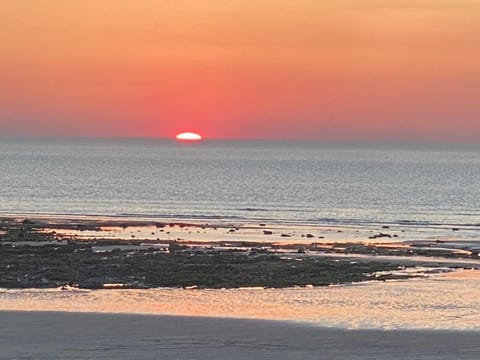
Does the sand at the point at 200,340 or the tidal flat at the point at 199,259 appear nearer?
the sand at the point at 200,340

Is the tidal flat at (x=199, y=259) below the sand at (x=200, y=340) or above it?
above

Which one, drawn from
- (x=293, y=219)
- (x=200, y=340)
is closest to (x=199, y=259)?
(x=200, y=340)

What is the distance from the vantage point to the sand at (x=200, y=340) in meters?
21.4

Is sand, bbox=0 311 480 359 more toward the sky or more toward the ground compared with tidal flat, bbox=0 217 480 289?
more toward the ground

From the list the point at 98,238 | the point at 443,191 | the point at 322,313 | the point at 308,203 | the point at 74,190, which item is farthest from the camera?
the point at 443,191

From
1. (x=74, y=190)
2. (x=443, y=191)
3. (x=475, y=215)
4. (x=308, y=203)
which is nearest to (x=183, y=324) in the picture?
(x=475, y=215)

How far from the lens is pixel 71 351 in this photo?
21422mm

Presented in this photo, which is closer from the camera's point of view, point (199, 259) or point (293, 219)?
point (199, 259)

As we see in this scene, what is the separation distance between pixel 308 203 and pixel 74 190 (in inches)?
1179

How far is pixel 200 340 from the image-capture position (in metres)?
22.9

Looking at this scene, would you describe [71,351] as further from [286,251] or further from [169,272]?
[286,251]

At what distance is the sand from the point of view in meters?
21.4

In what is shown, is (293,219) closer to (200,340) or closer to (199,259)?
(199,259)

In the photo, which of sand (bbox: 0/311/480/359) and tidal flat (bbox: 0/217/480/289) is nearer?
sand (bbox: 0/311/480/359)
